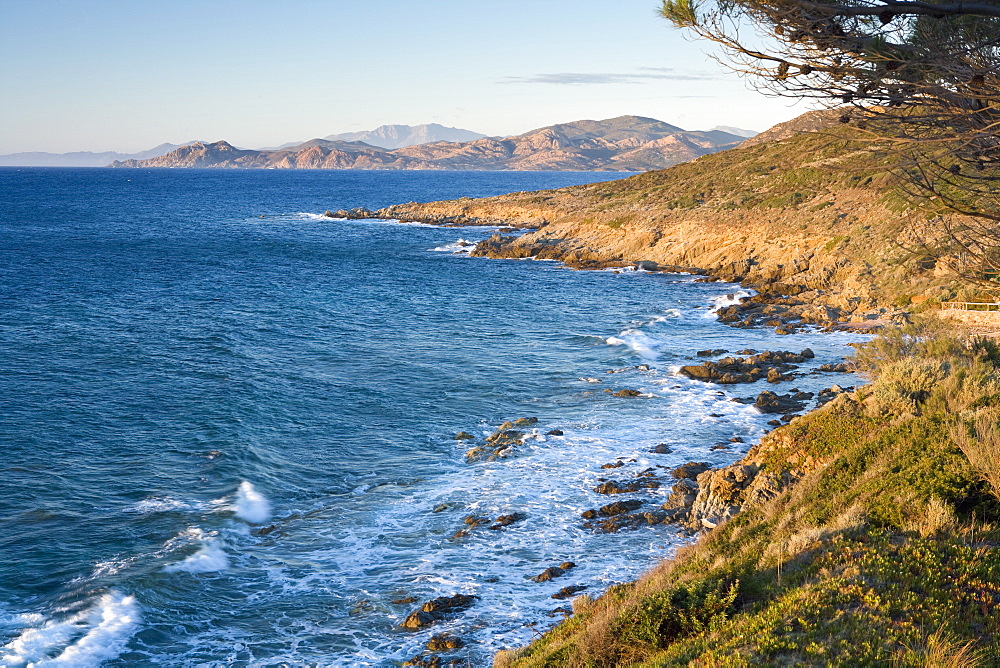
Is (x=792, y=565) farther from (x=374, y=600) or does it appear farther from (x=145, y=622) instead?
(x=145, y=622)

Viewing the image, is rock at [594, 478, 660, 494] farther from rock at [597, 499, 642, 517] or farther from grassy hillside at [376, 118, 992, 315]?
grassy hillside at [376, 118, 992, 315]

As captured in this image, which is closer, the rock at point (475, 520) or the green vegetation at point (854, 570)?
the green vegetation at point (854, 570)

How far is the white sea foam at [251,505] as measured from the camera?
20016 mm

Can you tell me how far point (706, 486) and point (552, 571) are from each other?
4843 millimetres

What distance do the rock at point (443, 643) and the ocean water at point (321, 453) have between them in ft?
0.76

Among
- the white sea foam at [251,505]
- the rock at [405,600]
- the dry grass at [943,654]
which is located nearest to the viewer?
the dry grass at [943,654]

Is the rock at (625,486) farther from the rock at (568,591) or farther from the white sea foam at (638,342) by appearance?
the white sea foam at (638,342)

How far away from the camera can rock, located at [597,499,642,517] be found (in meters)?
19.2

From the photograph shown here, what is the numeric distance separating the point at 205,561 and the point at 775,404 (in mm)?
19587

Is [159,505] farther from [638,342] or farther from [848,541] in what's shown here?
[638,342]

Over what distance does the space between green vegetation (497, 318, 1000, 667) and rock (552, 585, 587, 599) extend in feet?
7.71

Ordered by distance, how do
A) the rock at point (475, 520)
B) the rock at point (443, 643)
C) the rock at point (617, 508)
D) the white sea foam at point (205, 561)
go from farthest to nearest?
1. the rock at point (617, 508)
2. the rock at point (475, 520)
3. the white sea foam at point (205, 561)
4. the rock at point (443, 643)

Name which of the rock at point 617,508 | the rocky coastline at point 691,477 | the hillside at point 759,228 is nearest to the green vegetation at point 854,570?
the rocky coastline at point 691,477

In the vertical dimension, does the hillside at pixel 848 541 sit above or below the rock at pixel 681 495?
above
